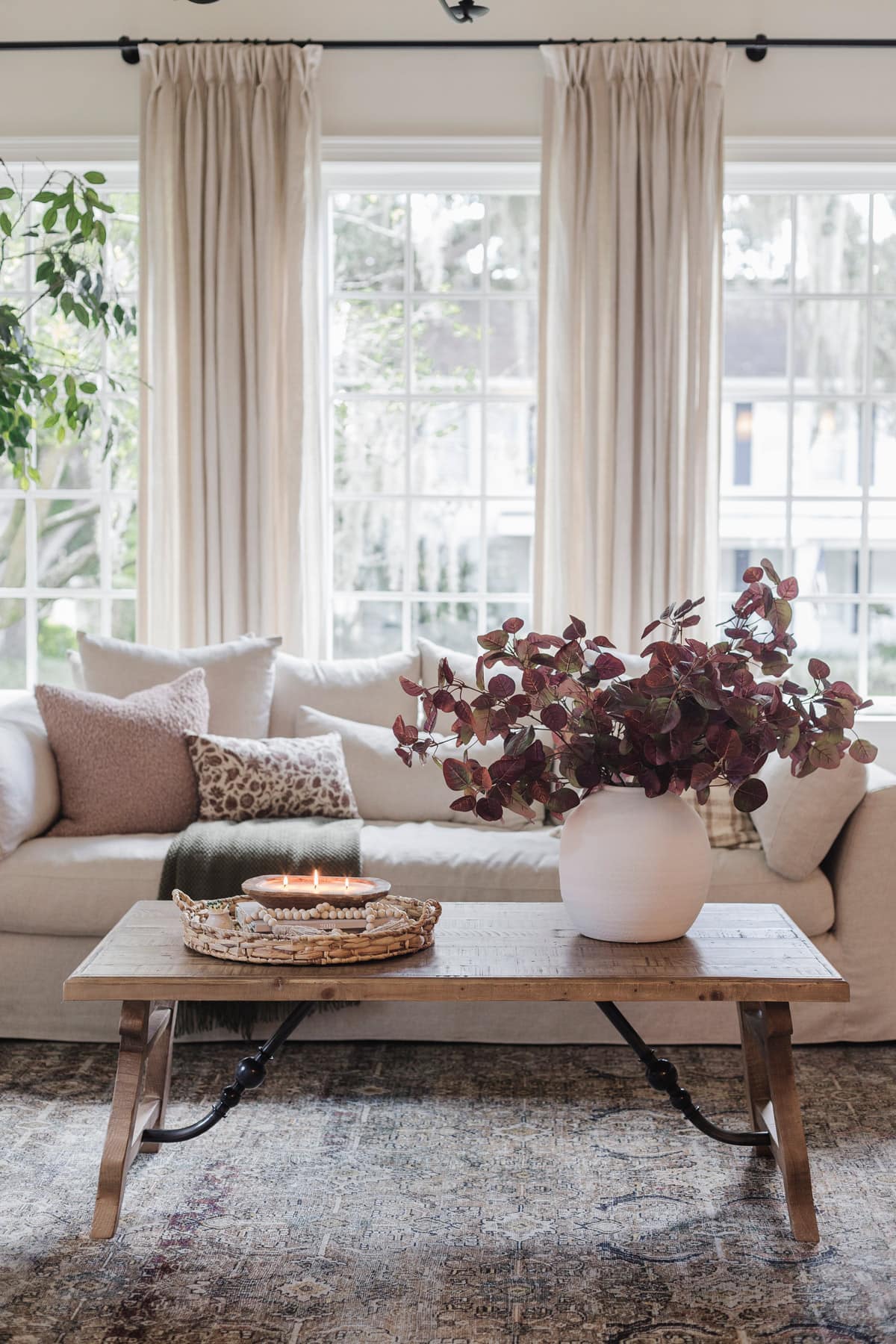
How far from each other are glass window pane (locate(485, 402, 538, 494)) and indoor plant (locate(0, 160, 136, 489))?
4.10ft

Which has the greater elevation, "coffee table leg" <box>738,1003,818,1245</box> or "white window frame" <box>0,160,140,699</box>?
"white window frame" <box>0,160,140,699</box>

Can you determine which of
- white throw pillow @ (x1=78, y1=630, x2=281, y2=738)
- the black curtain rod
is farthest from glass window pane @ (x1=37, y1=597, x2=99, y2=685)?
the black curtain rod

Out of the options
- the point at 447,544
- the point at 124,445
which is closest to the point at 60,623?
the point at 124,445

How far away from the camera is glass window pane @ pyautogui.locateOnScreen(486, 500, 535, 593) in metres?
4.37

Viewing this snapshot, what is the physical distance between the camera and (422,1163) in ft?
7.48

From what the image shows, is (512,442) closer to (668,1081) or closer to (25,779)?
(25,779)

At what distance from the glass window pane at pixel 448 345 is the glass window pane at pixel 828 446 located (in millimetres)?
1134

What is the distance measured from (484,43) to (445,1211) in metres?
3.55

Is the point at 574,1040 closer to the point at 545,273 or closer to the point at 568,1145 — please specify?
the point at 568,1145

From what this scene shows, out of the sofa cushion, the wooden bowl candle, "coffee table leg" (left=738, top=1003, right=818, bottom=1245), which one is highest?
the wooden bowl candle

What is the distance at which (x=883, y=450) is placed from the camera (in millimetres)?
4305

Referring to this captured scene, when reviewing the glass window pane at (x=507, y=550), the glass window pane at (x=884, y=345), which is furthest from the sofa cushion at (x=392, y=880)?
the glass window pane at (x=884, y=345)

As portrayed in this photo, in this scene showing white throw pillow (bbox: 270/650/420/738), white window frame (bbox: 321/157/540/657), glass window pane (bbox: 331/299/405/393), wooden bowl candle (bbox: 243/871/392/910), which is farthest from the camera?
glass window pane (bbox: 331/299/405/393)

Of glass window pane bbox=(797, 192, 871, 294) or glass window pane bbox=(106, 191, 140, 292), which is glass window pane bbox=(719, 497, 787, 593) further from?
glass window pane bbox=(106, 191, 140, 292)
